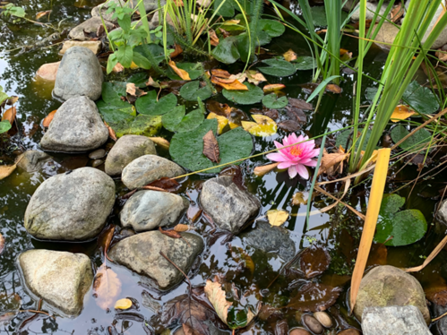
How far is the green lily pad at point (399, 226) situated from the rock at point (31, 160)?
1.98 metres

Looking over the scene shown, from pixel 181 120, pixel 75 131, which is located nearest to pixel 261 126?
pixel 181 120

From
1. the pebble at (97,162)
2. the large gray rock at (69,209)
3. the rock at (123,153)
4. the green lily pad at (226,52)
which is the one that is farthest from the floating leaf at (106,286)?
the green lily pad at (226,52)

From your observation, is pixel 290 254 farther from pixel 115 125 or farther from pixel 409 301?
pixel 115 125

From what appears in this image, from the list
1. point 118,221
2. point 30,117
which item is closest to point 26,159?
point 30,117

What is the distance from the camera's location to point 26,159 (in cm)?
204

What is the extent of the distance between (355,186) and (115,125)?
1.60 metres

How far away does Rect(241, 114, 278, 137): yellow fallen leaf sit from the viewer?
2234 millimetres

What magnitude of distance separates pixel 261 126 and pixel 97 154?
1093mm

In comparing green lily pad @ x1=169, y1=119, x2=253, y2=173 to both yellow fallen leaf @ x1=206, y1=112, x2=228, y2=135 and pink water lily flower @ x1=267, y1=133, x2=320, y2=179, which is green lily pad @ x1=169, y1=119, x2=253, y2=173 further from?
pink water lily flower @ x1=267, y1=133, x2=320, y2=179

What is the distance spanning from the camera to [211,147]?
6.72 feet

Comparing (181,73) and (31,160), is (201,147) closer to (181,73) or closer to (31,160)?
(181,73)

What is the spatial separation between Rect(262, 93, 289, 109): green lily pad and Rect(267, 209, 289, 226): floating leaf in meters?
0.90

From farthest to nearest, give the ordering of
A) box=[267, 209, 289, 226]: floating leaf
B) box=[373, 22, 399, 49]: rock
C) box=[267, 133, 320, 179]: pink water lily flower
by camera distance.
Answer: box=[373, 22, 399, 49]: rock
box=[267, 133, 320, 179]: pink water lily flower
box=[267, 209, 289, 226]: floating leaf

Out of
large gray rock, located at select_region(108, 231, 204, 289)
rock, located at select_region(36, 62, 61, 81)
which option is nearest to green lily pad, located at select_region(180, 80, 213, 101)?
rock, located at select_region(36, 62, 61, 81)
